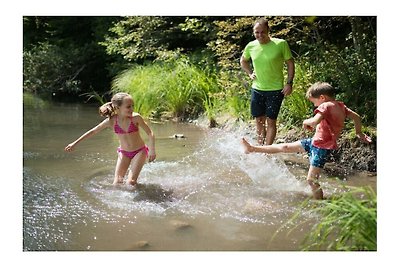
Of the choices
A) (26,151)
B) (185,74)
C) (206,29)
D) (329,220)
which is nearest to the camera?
(329,220)

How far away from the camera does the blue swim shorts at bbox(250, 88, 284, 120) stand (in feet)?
18.0

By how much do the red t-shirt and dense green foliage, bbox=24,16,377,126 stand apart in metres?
0.74

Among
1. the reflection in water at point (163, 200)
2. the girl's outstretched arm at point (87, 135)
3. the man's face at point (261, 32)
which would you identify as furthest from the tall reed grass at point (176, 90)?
the girl's outstretched arm at point (87, 135)

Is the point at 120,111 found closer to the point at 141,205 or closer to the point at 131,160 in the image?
the point at 131,160

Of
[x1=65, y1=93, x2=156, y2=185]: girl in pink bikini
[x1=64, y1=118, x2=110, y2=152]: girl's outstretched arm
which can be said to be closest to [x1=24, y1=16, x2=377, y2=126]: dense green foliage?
[x1=65, y1=93, x2=156, y2=185]: girl in pink bikini

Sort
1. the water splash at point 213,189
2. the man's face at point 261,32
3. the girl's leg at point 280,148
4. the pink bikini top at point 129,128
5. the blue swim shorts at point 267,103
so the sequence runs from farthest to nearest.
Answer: the blue swim shorts at point 267,103 < the man's face at point 261,32 < the pink bikini top at point 129,128 < the girl's leg at point 280,148 < the water splash at point 213,189

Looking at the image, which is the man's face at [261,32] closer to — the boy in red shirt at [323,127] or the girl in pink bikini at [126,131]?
the boy in red shirt at [323,127]

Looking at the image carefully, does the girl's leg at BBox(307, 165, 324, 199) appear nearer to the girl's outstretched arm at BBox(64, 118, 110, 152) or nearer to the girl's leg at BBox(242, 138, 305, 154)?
the girl's leg at BBox(242, 138, 305, 154)

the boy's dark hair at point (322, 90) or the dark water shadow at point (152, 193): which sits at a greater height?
the boy's dark hair at point (322, 90)

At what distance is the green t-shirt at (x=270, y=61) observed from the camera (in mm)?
5359

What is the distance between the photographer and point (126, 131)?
15.8ft

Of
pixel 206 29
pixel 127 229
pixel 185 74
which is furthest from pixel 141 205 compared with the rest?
pixel 206 29

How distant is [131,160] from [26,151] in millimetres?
2197
